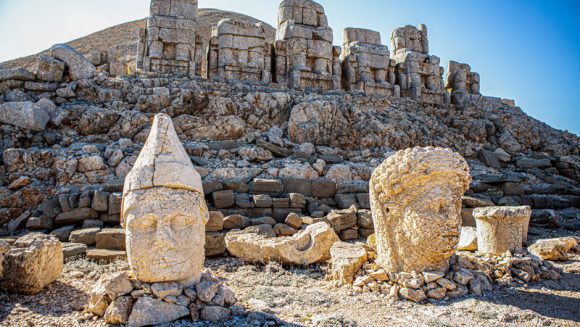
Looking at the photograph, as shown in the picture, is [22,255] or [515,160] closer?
[22,255]

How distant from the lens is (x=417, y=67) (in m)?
18.0

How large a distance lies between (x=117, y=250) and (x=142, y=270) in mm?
3318

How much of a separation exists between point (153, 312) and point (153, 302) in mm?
96

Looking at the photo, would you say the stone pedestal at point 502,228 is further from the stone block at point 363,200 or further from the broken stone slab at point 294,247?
the stone block at point 363,200

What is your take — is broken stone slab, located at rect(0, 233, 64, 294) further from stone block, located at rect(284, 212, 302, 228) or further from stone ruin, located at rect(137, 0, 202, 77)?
stone ruin, located at rect(137, 0, 202, 77)

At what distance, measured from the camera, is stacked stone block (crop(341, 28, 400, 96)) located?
16.6 meters

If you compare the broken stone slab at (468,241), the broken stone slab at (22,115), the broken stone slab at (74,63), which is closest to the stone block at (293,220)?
the broken stone slab at (468,241)

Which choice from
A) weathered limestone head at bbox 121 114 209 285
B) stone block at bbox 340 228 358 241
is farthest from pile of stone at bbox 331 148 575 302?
stone block at bbox 340 228 358 241

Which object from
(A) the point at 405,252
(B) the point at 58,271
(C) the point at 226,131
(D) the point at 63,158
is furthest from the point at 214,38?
(A) the point at 405,252

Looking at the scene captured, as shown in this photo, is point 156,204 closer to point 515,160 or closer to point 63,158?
point 63,158

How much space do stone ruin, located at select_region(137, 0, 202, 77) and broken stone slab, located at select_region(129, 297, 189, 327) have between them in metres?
11.0

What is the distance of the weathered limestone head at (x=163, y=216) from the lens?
12.7ft

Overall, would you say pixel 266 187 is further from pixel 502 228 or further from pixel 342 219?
pixel 502 228

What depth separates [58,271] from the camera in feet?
17.2
